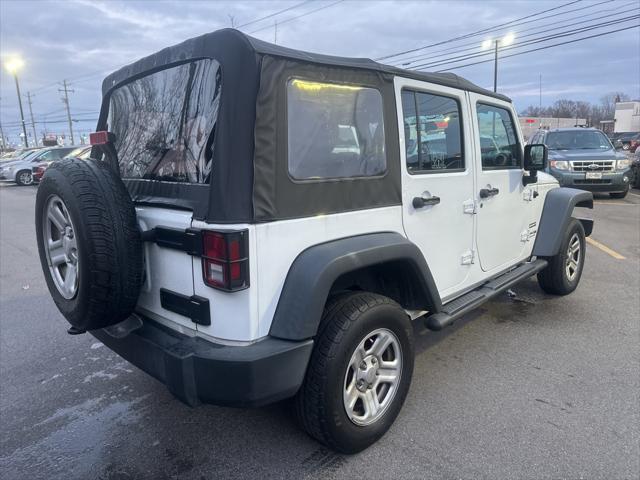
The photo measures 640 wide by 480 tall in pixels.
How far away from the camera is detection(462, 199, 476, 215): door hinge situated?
3363 millimetres

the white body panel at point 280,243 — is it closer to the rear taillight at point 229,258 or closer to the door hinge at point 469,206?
the rear taillight at point 229,258

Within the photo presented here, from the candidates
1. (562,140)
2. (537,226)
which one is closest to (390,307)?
(537,226)

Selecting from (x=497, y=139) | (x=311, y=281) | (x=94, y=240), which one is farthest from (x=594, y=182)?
(x=94, y=240)

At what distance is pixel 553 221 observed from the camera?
4.56 meters

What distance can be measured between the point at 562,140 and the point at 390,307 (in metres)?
11.6

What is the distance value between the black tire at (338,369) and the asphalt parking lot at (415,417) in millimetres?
173

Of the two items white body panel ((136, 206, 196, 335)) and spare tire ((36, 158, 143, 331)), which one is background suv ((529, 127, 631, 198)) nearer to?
white body panel ((136, 206, 196, 335))

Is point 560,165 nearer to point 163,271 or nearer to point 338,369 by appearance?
point 338,369

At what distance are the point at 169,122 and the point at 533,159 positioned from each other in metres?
3.02

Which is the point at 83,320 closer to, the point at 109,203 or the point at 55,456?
the point at 109,203

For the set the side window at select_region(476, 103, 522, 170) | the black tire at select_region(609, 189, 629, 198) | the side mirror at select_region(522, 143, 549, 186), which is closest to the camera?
the side window at select_region(476, 103, 522, 170)

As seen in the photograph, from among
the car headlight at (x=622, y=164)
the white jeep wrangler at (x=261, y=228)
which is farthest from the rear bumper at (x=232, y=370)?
the car headlight at (x=622, y=164)

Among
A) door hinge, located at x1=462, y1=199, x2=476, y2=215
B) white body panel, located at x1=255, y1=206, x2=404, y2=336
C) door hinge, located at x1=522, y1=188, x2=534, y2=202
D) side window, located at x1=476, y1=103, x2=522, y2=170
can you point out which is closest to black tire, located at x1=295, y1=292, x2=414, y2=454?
white body panel, located at x1=255, y1=206, x2=404, y2=336

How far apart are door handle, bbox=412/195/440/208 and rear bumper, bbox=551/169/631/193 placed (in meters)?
9.45
